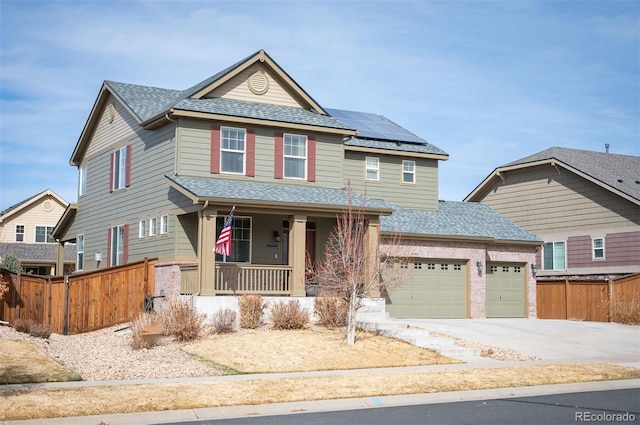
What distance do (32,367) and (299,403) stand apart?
20.3 ft

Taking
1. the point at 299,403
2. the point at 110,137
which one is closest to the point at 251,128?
the point at 110,137

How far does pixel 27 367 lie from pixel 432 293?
16681 mm

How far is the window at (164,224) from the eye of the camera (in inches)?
1031

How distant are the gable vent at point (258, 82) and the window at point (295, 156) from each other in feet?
6.57

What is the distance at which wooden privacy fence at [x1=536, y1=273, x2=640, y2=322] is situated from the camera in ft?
98.4

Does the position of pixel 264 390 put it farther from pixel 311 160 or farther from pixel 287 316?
pixel 311 160

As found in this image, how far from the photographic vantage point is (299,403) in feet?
45.8

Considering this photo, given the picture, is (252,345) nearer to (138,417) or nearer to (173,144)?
(138,417)

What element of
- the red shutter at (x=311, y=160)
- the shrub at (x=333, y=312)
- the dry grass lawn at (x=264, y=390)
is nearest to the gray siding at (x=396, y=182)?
the red shutter at (x=311, y=160)

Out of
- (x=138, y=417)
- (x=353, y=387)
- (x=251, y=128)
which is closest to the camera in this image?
(x=138, y=417)

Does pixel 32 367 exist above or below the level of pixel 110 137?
below

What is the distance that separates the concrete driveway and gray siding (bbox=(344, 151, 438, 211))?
6.28m

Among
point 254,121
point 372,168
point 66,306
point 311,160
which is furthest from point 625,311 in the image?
point 66,306

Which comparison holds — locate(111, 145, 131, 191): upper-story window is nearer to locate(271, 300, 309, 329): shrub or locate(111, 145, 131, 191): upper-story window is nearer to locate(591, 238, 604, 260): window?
locate(271, 300, 309, 329): shrub
